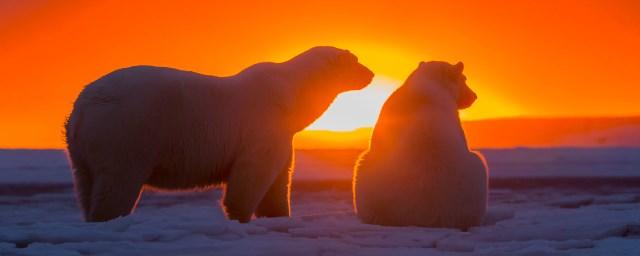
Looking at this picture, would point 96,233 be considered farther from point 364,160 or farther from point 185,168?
point 364,160

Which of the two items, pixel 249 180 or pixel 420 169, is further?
pixel 249 180

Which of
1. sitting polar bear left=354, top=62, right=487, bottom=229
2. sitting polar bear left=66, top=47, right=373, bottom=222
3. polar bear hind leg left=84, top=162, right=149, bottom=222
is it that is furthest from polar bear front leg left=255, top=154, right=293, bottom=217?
polar bear hind leg left=84, top=162, right=149, bottom=222

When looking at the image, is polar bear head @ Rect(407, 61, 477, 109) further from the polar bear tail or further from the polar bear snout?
the polar bear tail

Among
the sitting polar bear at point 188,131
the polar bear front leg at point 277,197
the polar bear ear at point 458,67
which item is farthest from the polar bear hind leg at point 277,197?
the polar bear ear at point 458,67

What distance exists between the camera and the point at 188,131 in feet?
24.1

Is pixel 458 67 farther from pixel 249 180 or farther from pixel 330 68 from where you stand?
pixel 249 180

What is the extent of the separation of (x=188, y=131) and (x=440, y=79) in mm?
2229

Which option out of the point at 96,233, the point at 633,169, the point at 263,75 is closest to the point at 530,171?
the point at 633,169

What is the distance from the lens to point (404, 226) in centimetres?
706

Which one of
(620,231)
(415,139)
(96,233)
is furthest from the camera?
(415,139)

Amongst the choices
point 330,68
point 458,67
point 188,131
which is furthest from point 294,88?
point 458,67

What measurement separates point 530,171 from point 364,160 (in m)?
27.3

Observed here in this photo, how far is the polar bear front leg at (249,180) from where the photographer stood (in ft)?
24.6

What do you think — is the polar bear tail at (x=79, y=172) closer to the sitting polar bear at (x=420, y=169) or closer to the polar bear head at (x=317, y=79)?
the polar bear head at (x=317, y=79)
